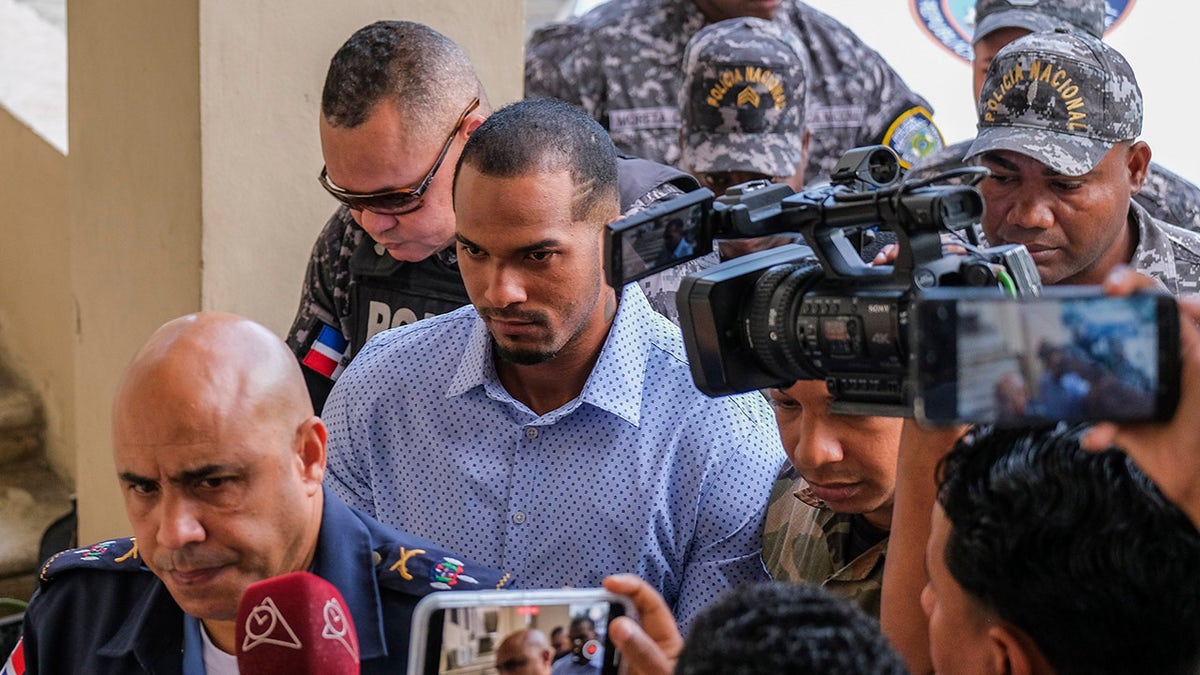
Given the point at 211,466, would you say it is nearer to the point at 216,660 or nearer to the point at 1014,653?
the point at 216,660

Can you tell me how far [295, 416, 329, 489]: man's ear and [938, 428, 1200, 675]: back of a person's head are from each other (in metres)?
1.08

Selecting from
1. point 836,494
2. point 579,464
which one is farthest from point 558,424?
point 836,494

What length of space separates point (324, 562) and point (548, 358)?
528 mm

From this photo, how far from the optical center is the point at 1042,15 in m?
3.71

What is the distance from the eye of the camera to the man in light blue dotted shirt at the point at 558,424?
2471mm

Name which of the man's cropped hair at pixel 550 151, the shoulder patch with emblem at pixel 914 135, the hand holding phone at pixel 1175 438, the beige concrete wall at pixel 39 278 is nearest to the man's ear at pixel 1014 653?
the hand holding phone at pixel 1175 438

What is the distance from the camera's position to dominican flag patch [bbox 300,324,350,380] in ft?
10.5

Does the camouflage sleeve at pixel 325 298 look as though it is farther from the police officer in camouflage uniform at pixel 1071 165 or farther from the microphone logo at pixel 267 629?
the microphone logo at pixel 267 629

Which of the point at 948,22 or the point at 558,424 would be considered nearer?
the point at 558,424

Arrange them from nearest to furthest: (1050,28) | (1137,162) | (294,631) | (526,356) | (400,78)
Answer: (294,631) → (526,356) → (400,78) → (1137,162) → (1050,28)

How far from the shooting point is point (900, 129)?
426cm

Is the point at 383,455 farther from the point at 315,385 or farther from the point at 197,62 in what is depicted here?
the point at 197,62

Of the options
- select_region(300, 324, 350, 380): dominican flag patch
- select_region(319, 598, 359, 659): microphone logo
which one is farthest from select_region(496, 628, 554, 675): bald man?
select_region(300, 324, 350, 380): dominican flag patch

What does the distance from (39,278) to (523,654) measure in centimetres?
369
